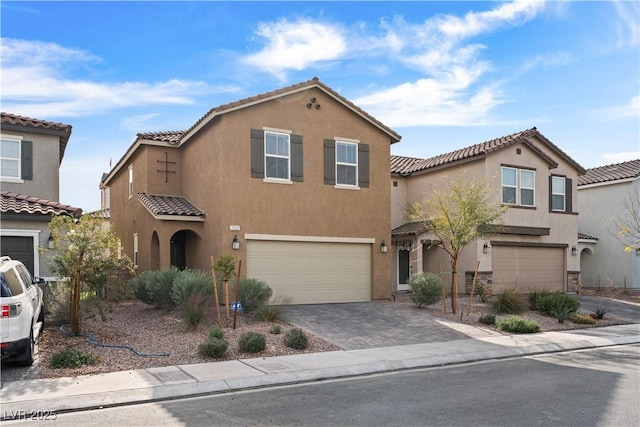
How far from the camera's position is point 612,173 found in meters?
28.5

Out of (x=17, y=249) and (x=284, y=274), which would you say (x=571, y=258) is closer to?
(x=284, y=274)

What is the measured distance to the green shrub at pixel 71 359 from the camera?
9812 mm

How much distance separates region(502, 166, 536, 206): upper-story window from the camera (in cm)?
2283

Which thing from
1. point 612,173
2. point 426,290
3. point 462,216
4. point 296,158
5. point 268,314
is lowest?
point 268,314

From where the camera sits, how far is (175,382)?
356 inches

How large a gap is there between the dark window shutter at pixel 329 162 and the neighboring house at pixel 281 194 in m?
0.03

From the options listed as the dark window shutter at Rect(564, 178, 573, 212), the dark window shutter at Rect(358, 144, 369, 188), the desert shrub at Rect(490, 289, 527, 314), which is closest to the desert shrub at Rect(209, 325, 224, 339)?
the dark window shutter at Rect(358, 144, 369, 188)

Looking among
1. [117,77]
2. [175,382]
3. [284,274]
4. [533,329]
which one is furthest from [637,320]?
[117,77]

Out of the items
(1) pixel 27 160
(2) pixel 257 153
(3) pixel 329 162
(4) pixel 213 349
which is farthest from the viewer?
Result: (3) pixel 329 162

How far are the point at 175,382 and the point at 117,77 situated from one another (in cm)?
859

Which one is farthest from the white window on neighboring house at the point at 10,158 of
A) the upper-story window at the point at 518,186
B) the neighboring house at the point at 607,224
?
the neighboring house at the point at 607,224

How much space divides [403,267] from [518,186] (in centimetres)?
585

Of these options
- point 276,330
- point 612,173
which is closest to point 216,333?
point 276,330

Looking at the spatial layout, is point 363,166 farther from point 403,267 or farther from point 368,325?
point 368,325
